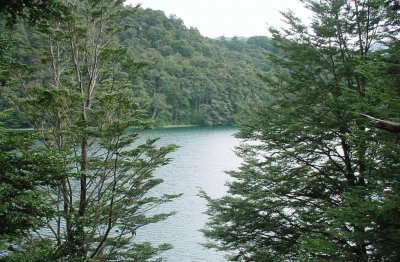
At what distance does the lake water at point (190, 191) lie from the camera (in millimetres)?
20641

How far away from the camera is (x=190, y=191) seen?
1209 inches

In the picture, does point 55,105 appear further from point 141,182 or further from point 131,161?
point 141,182

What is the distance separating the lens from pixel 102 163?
36.1ft

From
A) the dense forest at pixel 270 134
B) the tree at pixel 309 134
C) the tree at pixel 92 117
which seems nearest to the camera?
the dense forest at pixel 270 134

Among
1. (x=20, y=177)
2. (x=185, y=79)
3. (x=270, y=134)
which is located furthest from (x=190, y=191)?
(x=185, y=79)

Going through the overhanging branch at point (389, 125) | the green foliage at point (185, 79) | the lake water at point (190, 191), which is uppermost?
the green foliage at point (185, 79)

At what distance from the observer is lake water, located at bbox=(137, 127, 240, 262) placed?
20.6 meters

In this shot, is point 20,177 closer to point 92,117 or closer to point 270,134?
point 92,117

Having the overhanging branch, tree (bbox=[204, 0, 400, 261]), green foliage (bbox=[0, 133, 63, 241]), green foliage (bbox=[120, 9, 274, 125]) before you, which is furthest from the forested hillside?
the overhanging branch

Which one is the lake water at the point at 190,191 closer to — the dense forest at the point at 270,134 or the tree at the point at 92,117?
the dense forest at the point at 270,134

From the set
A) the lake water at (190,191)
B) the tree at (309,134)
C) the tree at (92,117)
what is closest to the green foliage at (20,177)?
the tree at (92,117)

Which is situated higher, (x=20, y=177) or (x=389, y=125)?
(x=389, y=125)

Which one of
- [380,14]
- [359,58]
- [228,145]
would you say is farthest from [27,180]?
[228,145]

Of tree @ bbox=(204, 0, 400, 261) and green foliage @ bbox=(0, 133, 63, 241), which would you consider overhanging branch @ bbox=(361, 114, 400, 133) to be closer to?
tree @ bbox=(204, 0, 400, 261)
